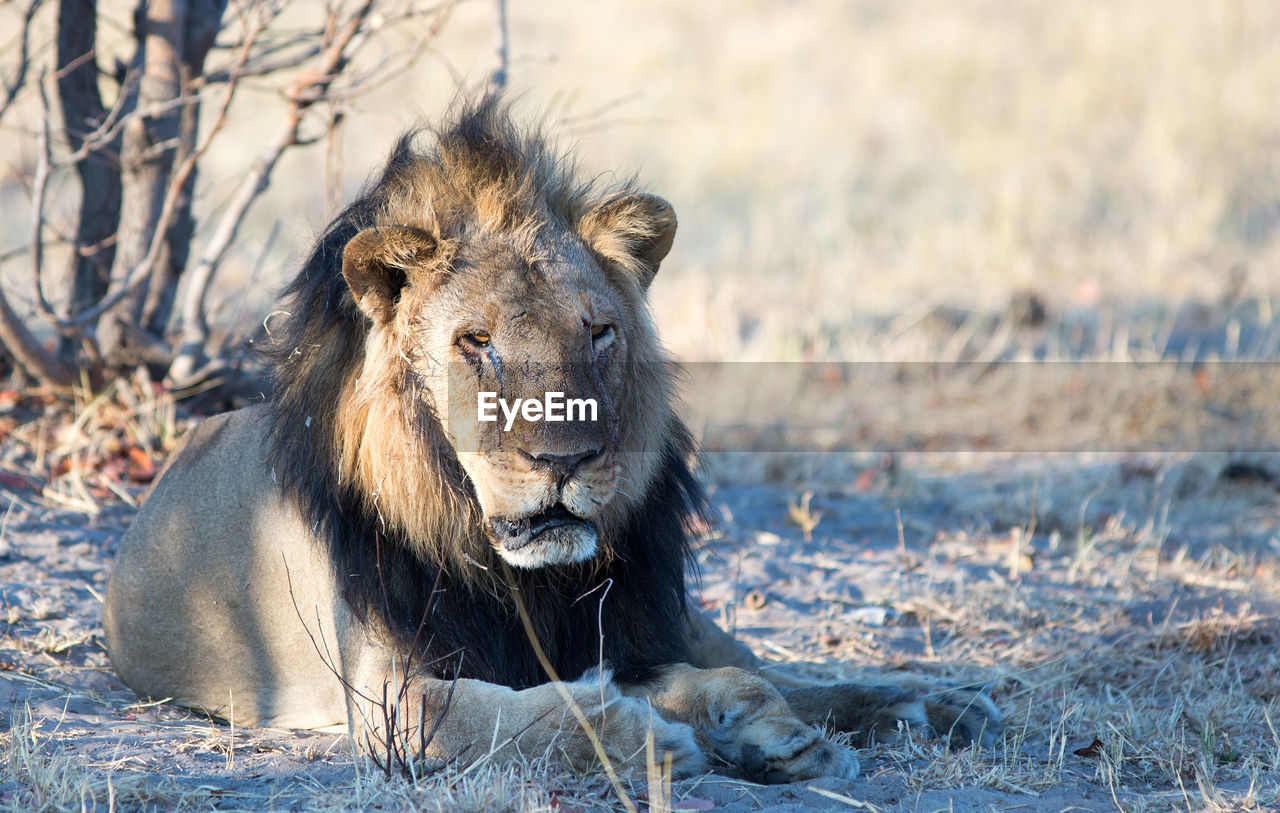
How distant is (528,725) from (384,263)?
1164 mm

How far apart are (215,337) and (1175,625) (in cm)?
490

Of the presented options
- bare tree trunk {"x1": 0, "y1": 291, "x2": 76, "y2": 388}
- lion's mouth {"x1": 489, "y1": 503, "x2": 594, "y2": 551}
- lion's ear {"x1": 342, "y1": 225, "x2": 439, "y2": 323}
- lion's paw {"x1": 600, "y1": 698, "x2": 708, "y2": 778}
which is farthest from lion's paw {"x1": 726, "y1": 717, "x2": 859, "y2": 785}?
bare tree trunk {"x1": 0, "y1": 291, "x2": 76, "y2": 388}

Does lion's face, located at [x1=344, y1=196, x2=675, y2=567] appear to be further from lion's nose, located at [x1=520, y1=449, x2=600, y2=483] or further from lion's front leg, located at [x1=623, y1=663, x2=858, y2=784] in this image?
lion's front leg, located at [x1=623, y1=663, x2=858, y2=784]

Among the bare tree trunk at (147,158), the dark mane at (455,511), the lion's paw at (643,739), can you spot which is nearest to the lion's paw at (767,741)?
the lion's paw at (643,739)

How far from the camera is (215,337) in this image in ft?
22.0

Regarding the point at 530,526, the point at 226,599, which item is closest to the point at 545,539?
the point at 530,526

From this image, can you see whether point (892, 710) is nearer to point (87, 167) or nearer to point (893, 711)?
point (893, 711)

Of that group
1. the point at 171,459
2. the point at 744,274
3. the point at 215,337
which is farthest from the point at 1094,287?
the point at 171,459

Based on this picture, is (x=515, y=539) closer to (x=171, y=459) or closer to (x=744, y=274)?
(x=171, y=459)

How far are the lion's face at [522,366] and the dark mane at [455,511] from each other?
12 cm

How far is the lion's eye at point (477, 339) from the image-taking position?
9.78 ft

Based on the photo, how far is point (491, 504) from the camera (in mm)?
2873

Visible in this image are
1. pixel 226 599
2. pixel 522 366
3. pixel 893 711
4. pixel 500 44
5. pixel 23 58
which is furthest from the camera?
pixel 500 44

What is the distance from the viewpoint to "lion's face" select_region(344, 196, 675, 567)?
2.83m
